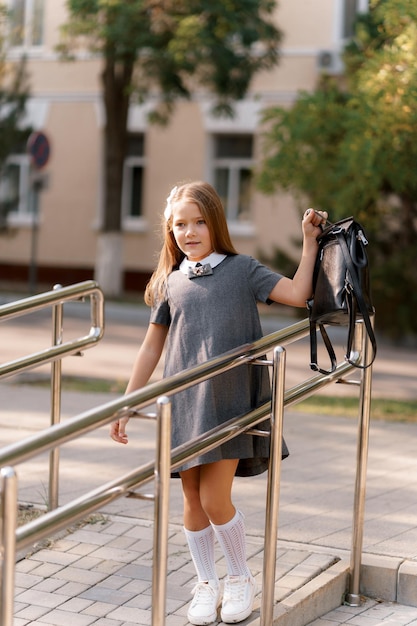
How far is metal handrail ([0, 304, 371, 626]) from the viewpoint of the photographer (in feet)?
8.93

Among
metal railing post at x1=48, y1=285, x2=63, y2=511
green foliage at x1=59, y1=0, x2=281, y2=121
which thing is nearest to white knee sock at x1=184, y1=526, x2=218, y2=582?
metal railing post at x1=48, y1=285, x2=63, y2=511

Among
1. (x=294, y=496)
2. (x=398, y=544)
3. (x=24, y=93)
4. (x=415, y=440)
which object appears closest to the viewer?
(x=398, y=544)

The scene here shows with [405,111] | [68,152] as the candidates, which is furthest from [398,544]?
[68,152]

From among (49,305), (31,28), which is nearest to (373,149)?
(49,305)

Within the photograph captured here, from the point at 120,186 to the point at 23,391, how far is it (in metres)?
11.4

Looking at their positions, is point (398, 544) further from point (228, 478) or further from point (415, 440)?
point (415, 440)

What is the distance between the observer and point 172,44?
668 inches

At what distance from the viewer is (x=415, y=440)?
23.4 ft

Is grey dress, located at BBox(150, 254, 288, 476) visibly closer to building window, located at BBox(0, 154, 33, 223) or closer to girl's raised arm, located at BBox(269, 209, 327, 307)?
girl's raised arm, located at BBox(269, 209, 327, 307)

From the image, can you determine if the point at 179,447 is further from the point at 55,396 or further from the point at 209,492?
the point at 55,396

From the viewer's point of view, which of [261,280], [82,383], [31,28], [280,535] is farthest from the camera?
[31,28]

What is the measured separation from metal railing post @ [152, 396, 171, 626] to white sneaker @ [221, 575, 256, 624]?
68 cm

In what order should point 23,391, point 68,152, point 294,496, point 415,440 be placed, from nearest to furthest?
point 294,496, point 415,440, point 23,391, point 68,152

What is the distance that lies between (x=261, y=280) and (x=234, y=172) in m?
18.9
